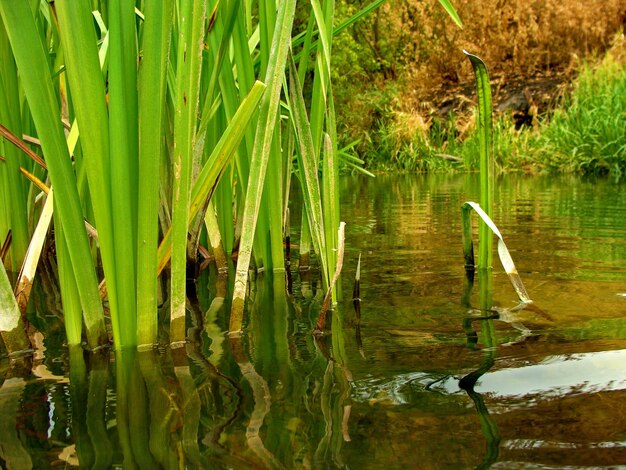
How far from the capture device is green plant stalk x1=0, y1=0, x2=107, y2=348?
3.18ft

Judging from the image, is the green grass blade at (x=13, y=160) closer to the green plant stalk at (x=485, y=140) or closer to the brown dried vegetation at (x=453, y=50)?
the green plant stalk at (x=485, y=140)

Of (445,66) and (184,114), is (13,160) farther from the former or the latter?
(445,66)

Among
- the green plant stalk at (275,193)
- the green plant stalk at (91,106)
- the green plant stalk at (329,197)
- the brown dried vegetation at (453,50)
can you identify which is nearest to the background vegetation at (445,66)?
the brown dried vegetation at (453,50)

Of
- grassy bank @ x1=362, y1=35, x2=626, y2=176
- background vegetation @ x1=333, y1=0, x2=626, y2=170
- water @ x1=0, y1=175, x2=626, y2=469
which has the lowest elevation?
water @ x1=0, y1=175, x2=626, y2=469

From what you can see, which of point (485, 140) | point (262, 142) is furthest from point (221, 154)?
point (485, 140)

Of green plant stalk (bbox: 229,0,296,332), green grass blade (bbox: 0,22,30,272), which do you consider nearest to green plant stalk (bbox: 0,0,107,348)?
green plant stalk (bbox: 229,0,296,332)

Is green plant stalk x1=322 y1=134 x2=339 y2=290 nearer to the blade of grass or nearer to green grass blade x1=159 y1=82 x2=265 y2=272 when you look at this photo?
green grass blade x1=159 y1=82 x2=265 y2=272

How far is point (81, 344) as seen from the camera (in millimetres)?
1199

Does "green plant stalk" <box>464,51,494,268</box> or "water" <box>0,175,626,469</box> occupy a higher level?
"green plant stalk" <box>464,51,494,268</box>

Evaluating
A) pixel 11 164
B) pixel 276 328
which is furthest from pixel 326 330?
pixel 11 164

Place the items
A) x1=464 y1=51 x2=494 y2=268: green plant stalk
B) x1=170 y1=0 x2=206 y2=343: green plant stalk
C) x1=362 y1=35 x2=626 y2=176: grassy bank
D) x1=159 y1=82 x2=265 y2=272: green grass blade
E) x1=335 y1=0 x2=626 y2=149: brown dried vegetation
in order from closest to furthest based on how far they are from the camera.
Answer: x1=170 y1=0 x2=206 y2=343: green plant stalk → x1=159 y1=82 x2=265 y2=272: green grass blade → x1=464 y1=51 x2=494 y2=268: green plant stalk → x1=362 y1=35 x2=626 y2=176: grassy bank → x1=335 y1=0 x2=626 y2=149: brown dried vegetation

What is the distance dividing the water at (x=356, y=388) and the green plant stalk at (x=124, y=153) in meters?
0.09

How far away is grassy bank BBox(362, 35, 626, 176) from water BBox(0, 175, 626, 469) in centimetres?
582

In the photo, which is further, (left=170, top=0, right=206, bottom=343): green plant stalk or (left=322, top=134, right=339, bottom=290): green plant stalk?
(left=322, top=134, right=339, bottom=290): green plant stalk
